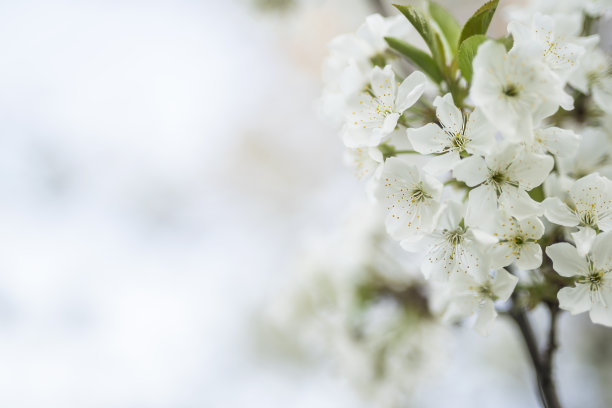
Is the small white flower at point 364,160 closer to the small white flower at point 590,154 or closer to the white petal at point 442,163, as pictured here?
the white petal at point 442,163

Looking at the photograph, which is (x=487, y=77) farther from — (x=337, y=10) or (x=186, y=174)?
(x=186, y=174)

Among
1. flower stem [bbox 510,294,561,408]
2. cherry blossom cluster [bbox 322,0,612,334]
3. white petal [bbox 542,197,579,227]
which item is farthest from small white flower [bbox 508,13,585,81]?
flower stem [bbox 510,294,561,408]

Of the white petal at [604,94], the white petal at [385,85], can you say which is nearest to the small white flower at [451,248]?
the white petal at [385,85]

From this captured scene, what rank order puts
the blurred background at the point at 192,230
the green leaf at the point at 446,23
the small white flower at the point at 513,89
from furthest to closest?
the blurred background at the point at 192,230 → the green leaf at the point at 446,23 → the small white flower at the point at 513,89

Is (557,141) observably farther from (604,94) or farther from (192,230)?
(192,230)

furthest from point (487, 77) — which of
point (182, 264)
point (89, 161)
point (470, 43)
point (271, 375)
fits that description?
point (89, 161)

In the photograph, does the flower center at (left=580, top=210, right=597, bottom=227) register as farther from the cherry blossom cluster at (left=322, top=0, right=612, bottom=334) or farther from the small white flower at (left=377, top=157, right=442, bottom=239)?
the small white flower at (left=377, top=157, right=442, bottom=239)
